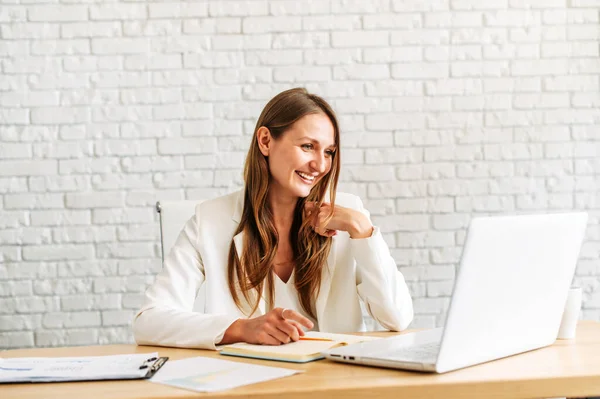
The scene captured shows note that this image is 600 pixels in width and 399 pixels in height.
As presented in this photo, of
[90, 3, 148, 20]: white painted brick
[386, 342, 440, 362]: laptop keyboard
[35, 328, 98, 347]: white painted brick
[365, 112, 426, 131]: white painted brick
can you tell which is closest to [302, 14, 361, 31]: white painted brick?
[365, 112, 426, 131]: white painted brick

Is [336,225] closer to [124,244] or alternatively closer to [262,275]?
[262,275]

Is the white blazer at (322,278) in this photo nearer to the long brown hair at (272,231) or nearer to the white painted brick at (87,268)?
the long brown hair at (272,231)

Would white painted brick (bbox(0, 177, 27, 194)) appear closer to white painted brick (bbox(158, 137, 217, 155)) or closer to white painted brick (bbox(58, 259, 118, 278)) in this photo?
white painted brick (bbox(58, 259, 118, 278))

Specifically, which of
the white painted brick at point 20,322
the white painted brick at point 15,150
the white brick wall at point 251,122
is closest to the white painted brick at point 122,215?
the white brick wall at point 251,122

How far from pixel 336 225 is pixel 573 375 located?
2.97ft

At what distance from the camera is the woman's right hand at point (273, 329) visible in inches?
55.9

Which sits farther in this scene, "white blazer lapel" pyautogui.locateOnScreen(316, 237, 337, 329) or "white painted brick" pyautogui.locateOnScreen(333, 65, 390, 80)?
"white painted brick" pyautogui.locateOnScreen(333, 65, 390, 80)

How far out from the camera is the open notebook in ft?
4.22

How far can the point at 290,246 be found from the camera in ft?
6.93

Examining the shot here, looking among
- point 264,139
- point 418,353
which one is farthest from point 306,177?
point 418,353

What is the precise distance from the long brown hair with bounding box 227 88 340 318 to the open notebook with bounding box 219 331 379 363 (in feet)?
1.56

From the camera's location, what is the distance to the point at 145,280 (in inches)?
124

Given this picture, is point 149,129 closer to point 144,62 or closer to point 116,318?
point 144,62

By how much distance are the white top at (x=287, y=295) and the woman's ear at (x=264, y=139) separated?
36 cm
